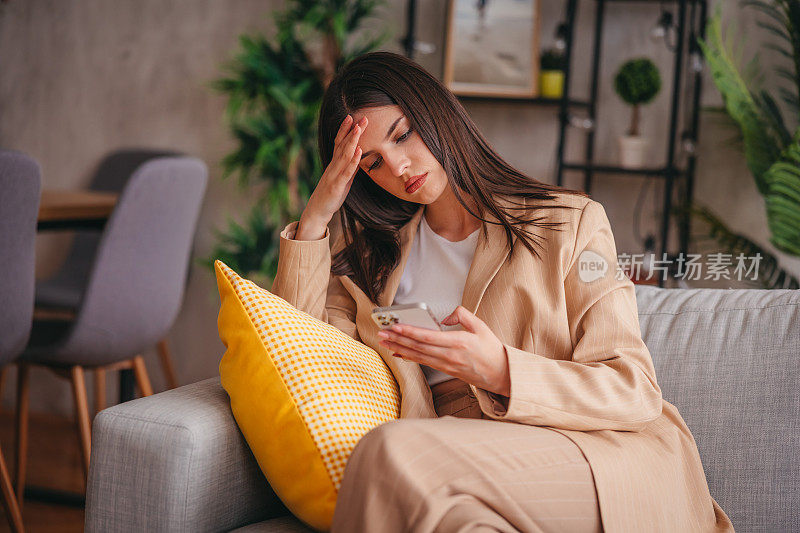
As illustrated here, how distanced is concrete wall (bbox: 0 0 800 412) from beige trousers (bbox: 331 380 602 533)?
1966mm

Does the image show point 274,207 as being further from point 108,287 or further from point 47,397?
point 47,397

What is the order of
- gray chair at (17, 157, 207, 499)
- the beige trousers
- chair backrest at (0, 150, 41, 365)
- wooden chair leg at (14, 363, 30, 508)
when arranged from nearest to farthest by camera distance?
the beige trousers → chair backrest at (0, 150, 41, 365) → gray chair at (17, 157, 207, 499) → wooden chair leg at (14, 363, 30, 508)

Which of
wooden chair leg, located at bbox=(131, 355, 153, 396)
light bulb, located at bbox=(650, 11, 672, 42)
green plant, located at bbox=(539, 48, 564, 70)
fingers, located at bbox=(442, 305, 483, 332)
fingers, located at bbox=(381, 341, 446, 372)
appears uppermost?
light bulb, located at bbox=(650, 11, 672, 42)

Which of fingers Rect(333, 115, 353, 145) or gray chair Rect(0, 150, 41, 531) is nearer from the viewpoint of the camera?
fingers Rect(333, 115, 353, 145)

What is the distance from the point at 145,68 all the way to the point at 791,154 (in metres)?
2.65

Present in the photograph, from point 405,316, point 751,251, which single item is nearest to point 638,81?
point 751,251

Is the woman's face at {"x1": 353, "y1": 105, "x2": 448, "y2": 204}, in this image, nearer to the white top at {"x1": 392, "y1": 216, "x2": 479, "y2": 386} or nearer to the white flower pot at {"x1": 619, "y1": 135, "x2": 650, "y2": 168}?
the white top at {"x1": 392, "y1": 216, "x2": 479, "y2": 386}

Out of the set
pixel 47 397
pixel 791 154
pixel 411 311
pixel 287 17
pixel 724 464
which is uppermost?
pixel 287 17

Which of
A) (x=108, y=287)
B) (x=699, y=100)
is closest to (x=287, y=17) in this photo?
(x=108, y=287)

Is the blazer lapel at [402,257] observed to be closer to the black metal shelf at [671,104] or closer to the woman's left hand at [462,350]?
the woman's left hand at [462,350]

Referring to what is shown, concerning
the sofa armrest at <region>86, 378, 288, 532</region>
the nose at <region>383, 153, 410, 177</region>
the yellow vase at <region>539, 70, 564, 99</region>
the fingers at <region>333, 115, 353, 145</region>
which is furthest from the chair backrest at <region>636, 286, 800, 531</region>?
the yellow vase at <region>539, 70, 564, 99</region>

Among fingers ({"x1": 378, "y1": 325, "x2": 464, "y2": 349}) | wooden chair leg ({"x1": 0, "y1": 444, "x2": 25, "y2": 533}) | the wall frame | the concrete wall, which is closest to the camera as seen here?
fingers ({"x1": 378, "y1": 325, "x2": 464, "y2": 349})

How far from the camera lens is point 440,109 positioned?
1411 millimetres

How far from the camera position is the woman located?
1007 mm
